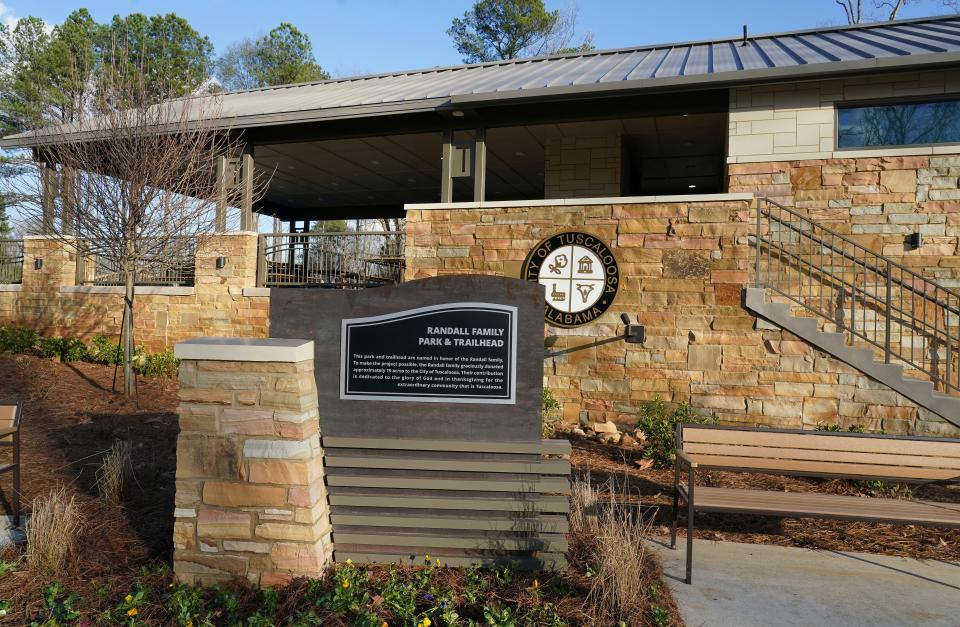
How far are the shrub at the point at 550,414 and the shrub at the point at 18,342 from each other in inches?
337

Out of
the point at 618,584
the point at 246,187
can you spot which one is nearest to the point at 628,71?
the point at 246,187

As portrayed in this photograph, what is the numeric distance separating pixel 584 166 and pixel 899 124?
4639mm

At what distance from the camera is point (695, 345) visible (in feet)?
25.1

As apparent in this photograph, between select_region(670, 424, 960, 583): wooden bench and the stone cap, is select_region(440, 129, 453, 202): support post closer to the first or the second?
select_region(670, 424, 960, 583): wooden bench

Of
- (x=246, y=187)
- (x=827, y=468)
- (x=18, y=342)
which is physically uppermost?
(x=246, y=187)

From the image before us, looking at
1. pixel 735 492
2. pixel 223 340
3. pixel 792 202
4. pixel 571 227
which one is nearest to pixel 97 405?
pixel 223 340

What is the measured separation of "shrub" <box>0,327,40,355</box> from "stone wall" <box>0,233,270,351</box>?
2.56 ft

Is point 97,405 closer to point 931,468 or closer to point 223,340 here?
point 223,340

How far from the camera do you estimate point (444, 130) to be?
32.3ft

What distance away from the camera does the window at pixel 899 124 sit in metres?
7.75

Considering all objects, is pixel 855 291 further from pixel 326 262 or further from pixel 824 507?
pixel 326 262

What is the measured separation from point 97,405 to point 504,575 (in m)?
6.47

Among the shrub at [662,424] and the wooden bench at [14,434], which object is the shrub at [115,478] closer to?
the wooden bench at [14,434]

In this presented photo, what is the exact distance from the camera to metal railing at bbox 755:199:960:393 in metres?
7.38
